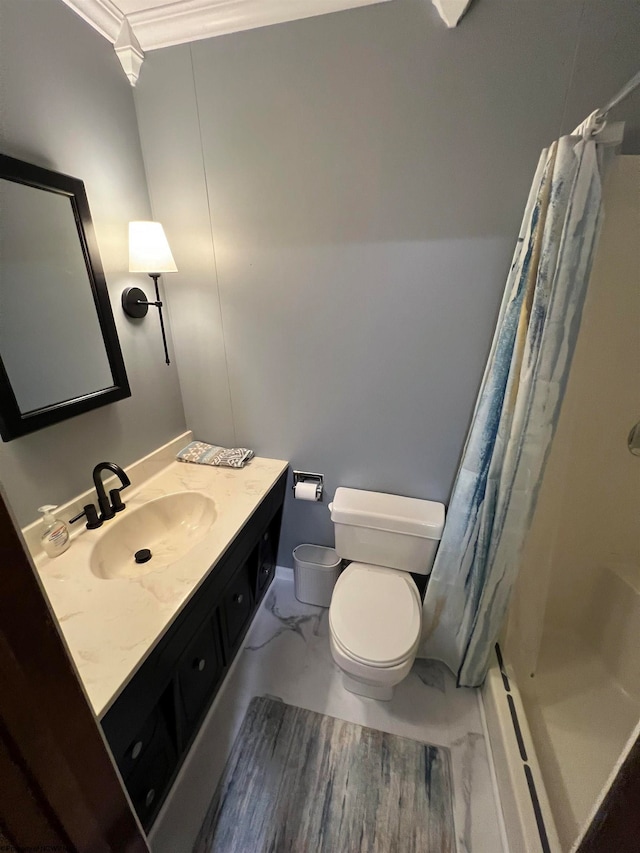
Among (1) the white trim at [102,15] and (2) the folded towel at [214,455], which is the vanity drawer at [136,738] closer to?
(2) the folded towel at [214,455]

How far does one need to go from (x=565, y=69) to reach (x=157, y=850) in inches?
106

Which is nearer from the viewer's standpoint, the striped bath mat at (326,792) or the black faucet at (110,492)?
the striped bath mat at (326,792)

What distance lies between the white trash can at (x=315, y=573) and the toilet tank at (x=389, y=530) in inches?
9.0

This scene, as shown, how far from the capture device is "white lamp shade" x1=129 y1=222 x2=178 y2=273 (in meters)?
1.26

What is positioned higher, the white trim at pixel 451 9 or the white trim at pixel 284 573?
the white trim at pixel 451 9

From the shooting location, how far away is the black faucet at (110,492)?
3.85 feet

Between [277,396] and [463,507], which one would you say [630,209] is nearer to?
[463,507]

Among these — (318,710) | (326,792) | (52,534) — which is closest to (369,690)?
(318,710)

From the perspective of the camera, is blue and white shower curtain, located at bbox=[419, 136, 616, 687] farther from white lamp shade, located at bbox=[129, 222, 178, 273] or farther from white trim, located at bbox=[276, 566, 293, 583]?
white lamp shade, located at bbox=[129, 222, 178, 273]

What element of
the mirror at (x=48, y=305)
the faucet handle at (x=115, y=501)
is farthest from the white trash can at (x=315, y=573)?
the mirror at (x=48, y=305)

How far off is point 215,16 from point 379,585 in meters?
2.22

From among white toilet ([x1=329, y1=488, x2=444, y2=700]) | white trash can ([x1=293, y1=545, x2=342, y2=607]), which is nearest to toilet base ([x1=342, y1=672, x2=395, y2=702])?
white toilet ([x1=329, y1=488, x2=444, y2=700])

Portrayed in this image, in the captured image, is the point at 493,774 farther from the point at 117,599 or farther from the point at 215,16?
the point at 215,16

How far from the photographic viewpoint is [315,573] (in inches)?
69.1
